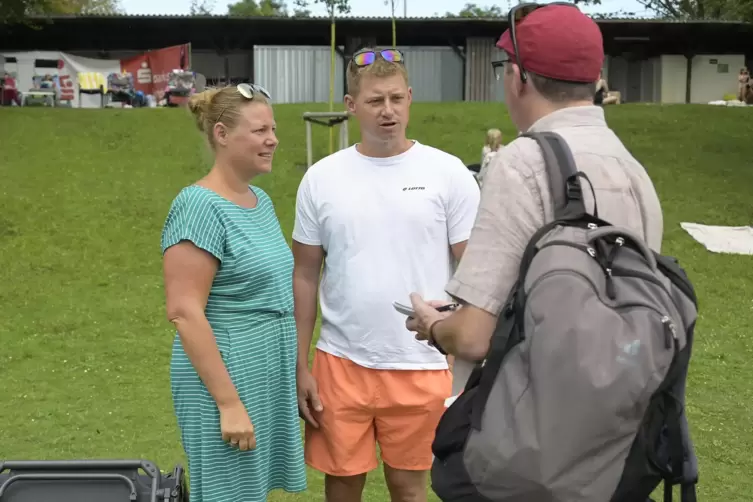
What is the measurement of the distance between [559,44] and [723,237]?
1070 cm

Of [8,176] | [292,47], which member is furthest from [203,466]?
[292,47]

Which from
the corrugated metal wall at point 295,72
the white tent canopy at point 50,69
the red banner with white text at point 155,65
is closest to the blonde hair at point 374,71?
the corrugated metal wall at point 295,72

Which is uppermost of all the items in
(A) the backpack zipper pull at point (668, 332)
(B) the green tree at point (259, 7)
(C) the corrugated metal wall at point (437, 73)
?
(B) the green tree at point (259, 7)

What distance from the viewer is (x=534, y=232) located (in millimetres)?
1958

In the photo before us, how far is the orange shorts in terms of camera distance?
10.2 ft

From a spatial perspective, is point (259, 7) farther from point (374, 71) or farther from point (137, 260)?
point (374, 71)

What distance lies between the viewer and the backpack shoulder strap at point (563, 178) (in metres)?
1.92

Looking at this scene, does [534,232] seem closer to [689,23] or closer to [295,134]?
[295,134]

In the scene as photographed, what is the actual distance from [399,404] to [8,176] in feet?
42.5

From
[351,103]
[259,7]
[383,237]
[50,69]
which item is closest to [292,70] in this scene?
[50,69]

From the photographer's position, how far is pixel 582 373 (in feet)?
5.73

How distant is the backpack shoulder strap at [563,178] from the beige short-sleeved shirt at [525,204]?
18 mm

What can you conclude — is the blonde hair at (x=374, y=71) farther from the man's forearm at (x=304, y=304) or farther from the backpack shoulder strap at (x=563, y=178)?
the backpack shoulder strap at (x=563, y=178)

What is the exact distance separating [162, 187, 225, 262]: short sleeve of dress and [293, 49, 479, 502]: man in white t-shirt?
533 millimetres
